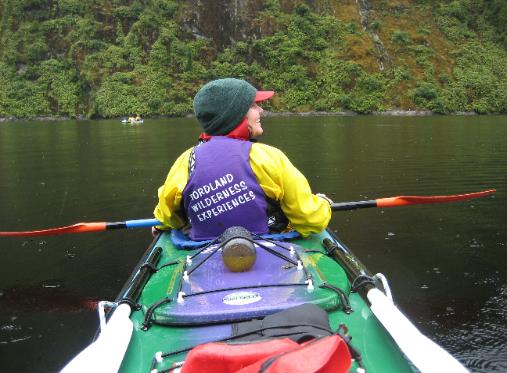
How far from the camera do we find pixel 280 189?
3.44 meters

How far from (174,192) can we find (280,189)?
0.76 meters

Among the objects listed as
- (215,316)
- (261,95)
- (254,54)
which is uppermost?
(261,95)

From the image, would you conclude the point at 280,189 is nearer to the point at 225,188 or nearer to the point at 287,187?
the point at 287,187

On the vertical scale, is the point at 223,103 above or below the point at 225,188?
above

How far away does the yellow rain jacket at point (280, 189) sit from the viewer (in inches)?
134

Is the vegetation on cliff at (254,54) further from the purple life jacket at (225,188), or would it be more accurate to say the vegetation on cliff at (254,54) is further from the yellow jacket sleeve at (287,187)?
the purple life jacket at (225,188)

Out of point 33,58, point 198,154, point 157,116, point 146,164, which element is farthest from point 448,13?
point 198,154

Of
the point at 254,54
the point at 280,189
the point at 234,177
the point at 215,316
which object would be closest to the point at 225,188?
the point at 234,177

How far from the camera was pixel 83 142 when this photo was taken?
2339cm

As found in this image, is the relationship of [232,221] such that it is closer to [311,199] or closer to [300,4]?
[311,199]

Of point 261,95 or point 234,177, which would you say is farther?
point 261,95

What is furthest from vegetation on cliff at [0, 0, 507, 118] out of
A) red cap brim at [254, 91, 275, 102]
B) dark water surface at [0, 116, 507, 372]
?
red cap brim at [254, 91, 275, 102]

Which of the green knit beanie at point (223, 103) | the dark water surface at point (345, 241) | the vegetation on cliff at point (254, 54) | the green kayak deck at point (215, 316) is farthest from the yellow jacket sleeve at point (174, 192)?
the vegetation on cliff at point (254, 54)

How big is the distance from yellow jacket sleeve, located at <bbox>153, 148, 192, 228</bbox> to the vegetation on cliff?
4833 cm
